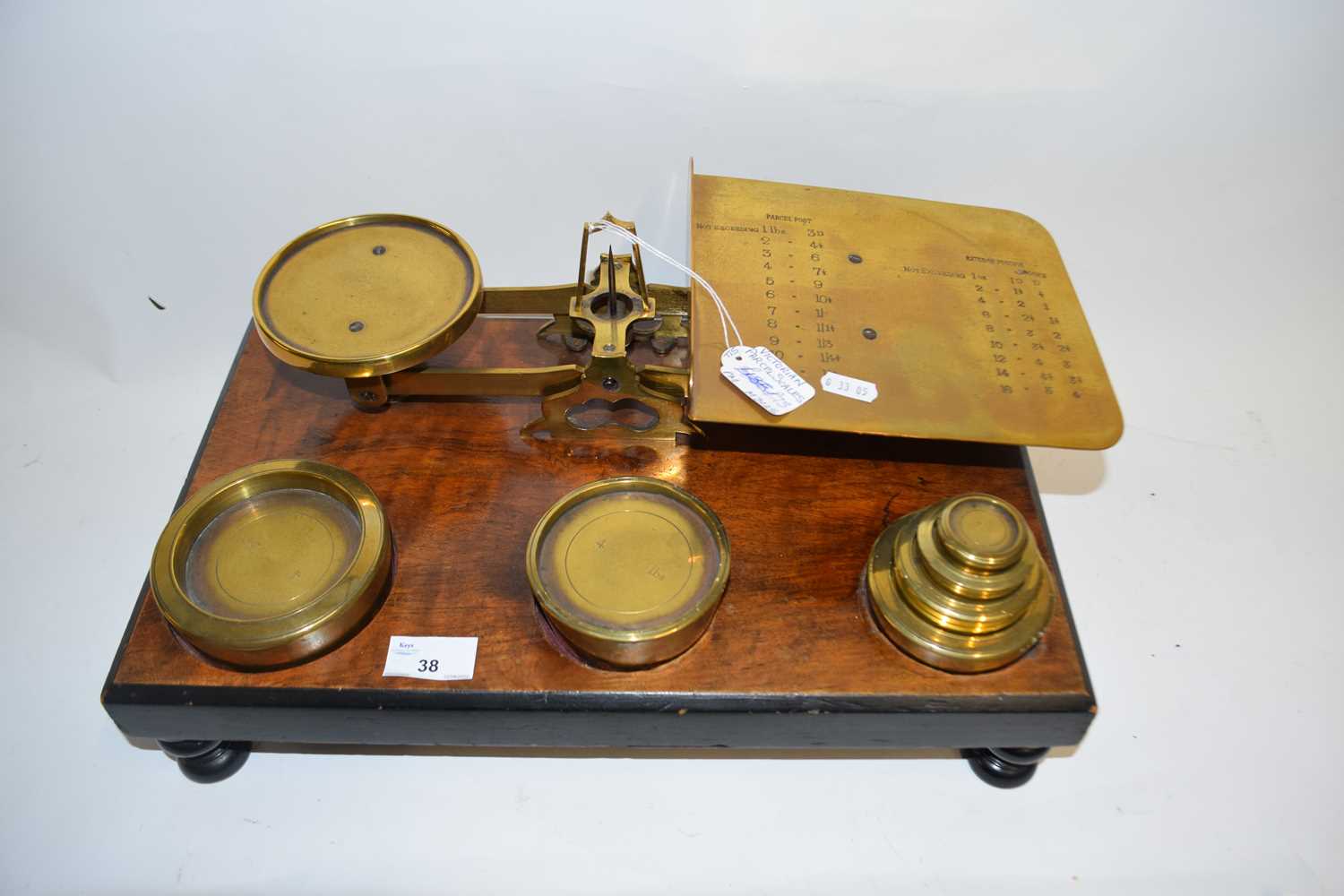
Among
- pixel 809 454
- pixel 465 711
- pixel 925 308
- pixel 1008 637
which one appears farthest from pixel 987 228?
pixel 465 711

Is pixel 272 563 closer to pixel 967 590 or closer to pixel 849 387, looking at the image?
pixel 849 387

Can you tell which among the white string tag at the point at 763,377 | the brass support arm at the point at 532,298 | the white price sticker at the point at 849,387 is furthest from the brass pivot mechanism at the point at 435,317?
the white price sticker at the point at 849,387

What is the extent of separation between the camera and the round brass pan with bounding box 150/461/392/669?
182cm

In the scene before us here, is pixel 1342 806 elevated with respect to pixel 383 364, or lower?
lower

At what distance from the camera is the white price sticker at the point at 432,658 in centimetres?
189

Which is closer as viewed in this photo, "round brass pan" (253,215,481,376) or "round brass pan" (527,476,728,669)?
"round brass pan" (527,476,728,669)

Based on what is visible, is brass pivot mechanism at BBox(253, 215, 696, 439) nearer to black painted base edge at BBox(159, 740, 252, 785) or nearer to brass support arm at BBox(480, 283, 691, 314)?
brass support arm at BBox(480, 283, 691, 314)

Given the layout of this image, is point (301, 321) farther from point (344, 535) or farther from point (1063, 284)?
point (1063, 284)

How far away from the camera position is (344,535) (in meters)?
1.96

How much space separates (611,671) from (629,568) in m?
0.18

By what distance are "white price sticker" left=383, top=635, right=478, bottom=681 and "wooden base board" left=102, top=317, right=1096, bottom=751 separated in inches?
0.6

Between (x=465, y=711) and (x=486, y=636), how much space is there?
0.13 m

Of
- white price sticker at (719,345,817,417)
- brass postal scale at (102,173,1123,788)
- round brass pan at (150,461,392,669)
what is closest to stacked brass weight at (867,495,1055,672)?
brass postal scale at (102,173,1123,788)

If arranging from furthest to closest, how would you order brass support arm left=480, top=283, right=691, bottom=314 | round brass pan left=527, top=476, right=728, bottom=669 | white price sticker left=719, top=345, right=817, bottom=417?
brass support arm left=480, top=283, right=691, bottom=314 < white price sticker left=719, top=345, right=817, bottom=417 < round brass pan left=527, top=476, right=728, bottom=669
